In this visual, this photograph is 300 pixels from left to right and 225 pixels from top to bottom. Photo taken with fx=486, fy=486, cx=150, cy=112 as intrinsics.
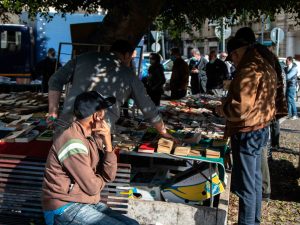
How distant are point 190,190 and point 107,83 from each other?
1304 millimetres

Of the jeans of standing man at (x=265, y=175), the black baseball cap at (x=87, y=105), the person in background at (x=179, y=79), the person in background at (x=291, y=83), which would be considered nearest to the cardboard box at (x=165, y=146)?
the black baseball cap at (x=87, y=105)

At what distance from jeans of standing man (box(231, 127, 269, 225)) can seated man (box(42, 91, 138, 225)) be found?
1.18 metres

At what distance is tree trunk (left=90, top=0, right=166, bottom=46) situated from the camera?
6.02 meters

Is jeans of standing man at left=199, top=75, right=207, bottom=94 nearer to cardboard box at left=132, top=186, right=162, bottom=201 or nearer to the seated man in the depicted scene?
cardboard box at left=132, top=186, right=162, bottom=201

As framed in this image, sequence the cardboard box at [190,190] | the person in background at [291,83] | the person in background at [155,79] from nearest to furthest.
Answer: the cardboard box at [190,190]
the person in background at [155,79]
the person in background at [291,83]

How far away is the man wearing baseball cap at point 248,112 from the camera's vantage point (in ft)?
12.9

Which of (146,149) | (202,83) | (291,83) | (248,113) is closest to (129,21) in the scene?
(146,149)

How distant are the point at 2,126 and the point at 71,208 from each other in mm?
2393

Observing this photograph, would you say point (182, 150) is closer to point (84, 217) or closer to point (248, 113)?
point (248, 113)

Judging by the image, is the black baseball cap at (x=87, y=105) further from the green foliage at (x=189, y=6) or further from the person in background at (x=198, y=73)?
the person in background at (x=198, y=73)

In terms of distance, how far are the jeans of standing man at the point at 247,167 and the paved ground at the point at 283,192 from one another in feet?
3.21

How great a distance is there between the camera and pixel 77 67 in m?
4.39

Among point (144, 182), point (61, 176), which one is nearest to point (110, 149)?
point (61, 176)

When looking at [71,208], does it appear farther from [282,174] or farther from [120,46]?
[282,174]
